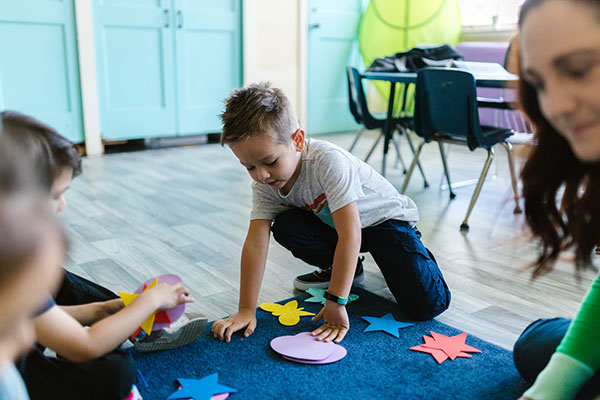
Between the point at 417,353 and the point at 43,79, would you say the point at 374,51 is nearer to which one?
the point at 43,79

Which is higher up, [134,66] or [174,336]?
[134,66]

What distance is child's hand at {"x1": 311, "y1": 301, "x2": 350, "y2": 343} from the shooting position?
1.29m

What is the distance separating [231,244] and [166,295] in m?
1.00

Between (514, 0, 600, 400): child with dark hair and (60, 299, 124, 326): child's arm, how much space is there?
0.73 metres

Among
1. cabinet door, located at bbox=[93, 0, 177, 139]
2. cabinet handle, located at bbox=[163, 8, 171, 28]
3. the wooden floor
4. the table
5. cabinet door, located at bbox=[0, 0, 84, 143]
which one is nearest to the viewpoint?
the wooden floor

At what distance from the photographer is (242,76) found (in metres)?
4.39

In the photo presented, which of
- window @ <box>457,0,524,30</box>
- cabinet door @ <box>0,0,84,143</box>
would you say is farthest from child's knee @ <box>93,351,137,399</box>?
window @ <box>457,0,524,30</box>

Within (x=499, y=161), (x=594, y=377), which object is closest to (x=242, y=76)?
(x=499, y=161)

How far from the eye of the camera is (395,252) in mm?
1444

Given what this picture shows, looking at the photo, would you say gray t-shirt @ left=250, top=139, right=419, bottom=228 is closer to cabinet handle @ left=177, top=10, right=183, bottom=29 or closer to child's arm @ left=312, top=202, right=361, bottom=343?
child's arm @ left=312, top=202, right=361, bottom=343

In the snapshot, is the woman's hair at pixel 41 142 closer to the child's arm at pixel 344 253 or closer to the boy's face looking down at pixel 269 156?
the boy's face looking down at pixel 269 156

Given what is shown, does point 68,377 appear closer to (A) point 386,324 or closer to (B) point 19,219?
(B) point 19,219

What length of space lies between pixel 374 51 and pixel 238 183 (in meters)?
2.38

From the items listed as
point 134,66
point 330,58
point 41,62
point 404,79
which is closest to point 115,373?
point 404,79
